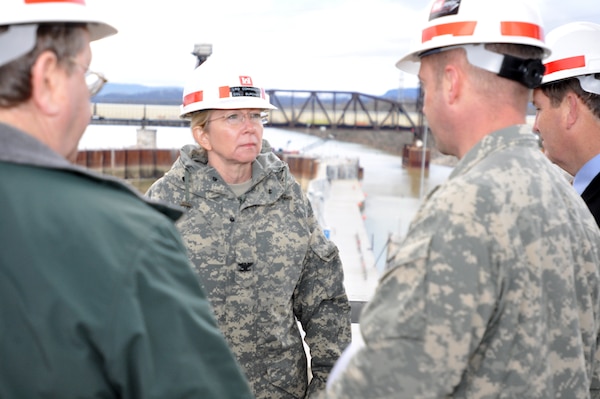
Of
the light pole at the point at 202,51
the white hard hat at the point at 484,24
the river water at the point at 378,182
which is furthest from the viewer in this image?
the river water at the point at 378,182

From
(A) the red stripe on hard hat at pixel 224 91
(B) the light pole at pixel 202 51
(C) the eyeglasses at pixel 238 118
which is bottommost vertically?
(C) the eyeglasses at pixel 238 118

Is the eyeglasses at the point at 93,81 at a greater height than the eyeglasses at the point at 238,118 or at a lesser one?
greater

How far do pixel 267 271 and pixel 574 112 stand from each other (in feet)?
4.63

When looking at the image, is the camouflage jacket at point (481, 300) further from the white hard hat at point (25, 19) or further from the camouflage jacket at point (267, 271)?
the camouflage jacket at point (267, 271)

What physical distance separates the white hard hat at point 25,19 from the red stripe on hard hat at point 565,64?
1864mm

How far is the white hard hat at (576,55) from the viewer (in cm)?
246

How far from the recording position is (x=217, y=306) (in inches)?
106

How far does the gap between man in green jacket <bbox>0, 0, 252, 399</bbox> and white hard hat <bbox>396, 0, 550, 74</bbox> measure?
2.98 ft

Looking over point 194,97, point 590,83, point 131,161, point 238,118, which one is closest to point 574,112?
point 590,83

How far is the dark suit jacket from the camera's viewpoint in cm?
249

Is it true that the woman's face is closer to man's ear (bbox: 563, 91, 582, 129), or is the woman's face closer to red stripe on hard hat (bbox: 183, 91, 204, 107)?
red stripe on hard hat (bbox: 183, 91, 204, 107)

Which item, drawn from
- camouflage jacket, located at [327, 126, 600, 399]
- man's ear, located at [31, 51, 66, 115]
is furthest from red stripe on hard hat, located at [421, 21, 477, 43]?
man's ear, located at [31, 51, 66, 115]

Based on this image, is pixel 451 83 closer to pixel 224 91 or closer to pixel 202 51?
pixel 224 91

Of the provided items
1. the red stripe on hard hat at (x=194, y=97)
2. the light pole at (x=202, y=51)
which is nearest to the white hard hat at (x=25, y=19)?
the red stripe on hard hat at (x=194, y=97)
